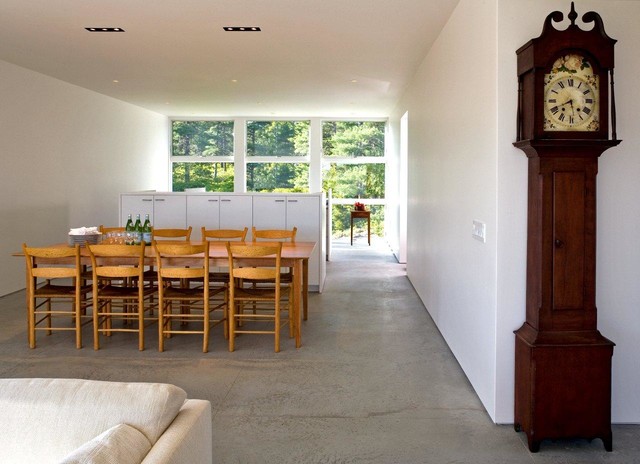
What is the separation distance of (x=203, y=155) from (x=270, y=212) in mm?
6905

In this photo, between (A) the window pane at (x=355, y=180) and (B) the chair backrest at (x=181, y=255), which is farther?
(A) the window pane at (x=355, y=180)

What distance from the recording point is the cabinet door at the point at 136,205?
27.0 feet

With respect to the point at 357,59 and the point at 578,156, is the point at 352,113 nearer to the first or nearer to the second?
the point at 357,59

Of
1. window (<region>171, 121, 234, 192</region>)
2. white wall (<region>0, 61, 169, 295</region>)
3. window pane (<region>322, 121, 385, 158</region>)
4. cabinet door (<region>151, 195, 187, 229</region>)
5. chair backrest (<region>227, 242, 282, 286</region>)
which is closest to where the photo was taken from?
chair backrest (<region>227, 242, 282, 286</region>)

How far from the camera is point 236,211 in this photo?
8125 mm

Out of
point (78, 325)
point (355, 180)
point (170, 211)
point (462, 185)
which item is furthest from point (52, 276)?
point (355, 180)

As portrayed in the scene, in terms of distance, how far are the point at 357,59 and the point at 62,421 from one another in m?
6.12

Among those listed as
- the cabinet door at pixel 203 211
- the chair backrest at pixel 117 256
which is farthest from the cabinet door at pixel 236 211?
the chair backrest at pixel 117 256

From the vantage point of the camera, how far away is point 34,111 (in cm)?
821

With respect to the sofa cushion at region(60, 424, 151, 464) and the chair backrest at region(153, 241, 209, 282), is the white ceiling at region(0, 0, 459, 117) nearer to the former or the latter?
the chair backrest at region(153, 241, 209, 282)

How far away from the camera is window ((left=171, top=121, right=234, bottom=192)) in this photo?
564 inches

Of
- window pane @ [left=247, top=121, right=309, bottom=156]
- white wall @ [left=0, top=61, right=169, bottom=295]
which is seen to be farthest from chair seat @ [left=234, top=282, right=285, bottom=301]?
window pane @ [left=247, top=121, right=309, bottom=156]

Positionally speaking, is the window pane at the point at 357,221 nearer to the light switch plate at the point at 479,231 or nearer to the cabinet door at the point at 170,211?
the cabinet door at the point at 170,211

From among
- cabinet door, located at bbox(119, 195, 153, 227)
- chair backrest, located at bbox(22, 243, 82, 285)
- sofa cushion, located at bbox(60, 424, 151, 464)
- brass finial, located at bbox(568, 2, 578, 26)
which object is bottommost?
sofa cushion, located at bbox(60, 424, 151, 464)
